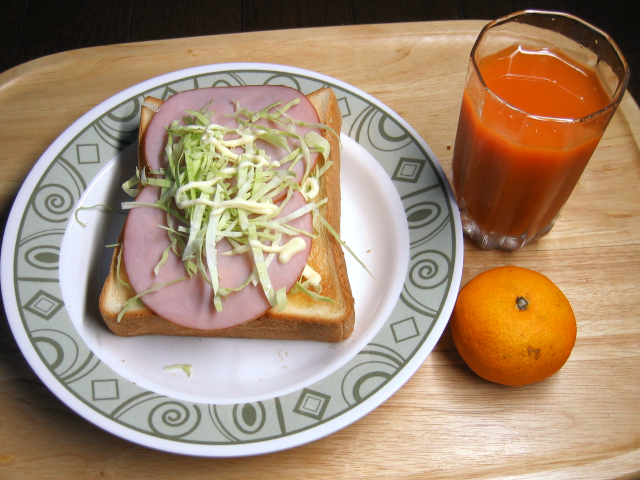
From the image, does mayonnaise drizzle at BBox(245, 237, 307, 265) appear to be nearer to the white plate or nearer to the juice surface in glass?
the white plate

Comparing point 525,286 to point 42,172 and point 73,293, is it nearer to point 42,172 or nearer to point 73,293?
point 73,293

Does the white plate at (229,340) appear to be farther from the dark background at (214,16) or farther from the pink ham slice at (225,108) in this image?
the dark background at (214,16)

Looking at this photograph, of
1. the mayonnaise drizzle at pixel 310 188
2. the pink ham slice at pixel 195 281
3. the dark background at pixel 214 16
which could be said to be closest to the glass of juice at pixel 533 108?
the mayonnaise drizzle at pixel 310 188

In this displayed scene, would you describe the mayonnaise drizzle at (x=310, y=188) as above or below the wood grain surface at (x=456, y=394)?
above

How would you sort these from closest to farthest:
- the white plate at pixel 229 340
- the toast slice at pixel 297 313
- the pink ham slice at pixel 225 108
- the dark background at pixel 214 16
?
the white plate at pixel 229 340 → the toast slice at pixel 297 313 → the pink ham slice at pixel 225 108 → the dark background at pixel 214 16

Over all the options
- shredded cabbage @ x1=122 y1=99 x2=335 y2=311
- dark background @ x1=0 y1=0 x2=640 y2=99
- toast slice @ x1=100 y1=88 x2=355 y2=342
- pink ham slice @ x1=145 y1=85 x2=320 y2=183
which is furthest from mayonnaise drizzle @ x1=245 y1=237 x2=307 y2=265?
dark background @ x1=0 y1=0 x2=640 y2=99

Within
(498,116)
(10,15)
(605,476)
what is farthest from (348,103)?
(10,15)

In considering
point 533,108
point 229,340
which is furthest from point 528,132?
point 229,340
